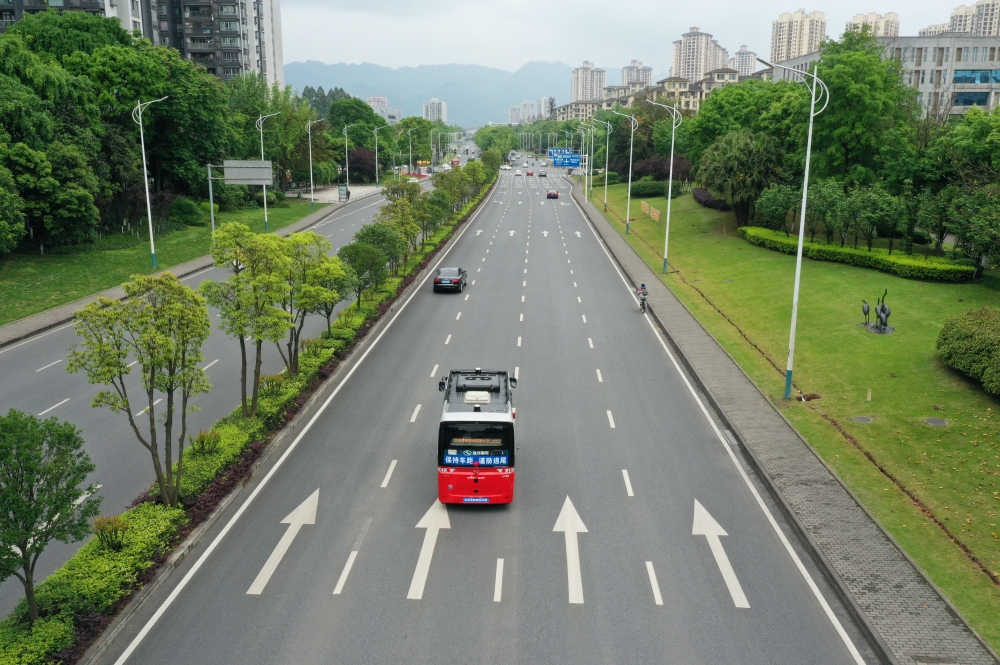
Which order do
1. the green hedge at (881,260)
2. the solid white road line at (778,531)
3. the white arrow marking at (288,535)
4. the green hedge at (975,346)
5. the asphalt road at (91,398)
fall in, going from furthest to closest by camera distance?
the green hedge at (881,260) < the green hedge at (975,346) < the asphalt road at (91,398) < the white arrow marking at (288,535) < the solid white road line at (778,531)

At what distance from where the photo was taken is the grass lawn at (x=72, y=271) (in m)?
38.6

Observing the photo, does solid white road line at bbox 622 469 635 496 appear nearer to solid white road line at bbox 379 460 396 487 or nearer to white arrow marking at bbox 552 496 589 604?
white arrow marking at bbox 552 496 589 604

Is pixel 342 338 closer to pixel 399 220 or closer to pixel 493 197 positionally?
pixel 399 220

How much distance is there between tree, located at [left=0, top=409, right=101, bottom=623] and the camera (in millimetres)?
11430

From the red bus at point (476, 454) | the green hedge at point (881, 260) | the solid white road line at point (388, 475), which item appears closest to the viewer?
the red bus at point (476, 454)

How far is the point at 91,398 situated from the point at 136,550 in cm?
1270

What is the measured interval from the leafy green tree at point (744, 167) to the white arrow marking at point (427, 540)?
4489 cm

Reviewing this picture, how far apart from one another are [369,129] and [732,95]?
73189 mm

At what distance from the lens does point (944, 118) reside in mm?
51344

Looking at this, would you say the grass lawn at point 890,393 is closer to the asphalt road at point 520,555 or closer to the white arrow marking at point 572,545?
the asphalt road at point 520,555

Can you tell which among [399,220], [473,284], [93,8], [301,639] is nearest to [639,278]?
[473,284]

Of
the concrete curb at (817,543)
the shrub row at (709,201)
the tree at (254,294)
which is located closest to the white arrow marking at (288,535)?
the tree at (254,294)

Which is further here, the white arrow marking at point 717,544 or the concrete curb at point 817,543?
the white arrow marking at point 717,544

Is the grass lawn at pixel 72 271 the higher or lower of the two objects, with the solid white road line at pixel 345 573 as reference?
higher
